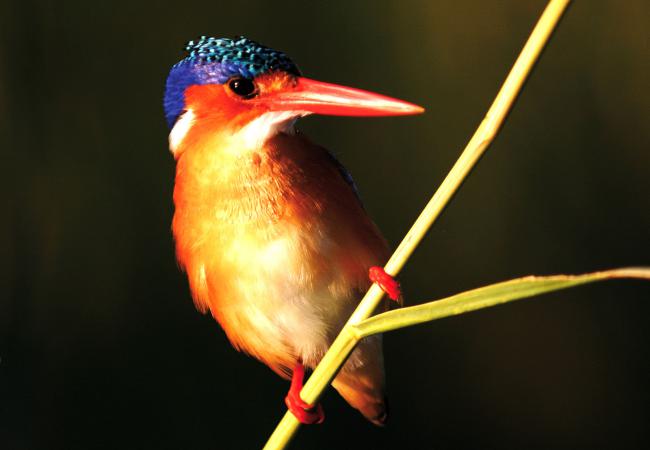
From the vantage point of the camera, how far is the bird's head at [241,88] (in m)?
0.71

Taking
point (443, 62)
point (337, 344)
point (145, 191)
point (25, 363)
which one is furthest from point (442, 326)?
point (337, 344)

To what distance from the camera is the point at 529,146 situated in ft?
6.29

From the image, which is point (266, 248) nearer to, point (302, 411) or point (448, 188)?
point (302, 411)

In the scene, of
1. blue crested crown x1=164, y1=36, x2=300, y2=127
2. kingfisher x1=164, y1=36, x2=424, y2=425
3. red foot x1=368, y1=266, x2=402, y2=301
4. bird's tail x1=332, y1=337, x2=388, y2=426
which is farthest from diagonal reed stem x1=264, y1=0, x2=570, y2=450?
bird's tail x1=332, y1=337, x2=388, y2=426

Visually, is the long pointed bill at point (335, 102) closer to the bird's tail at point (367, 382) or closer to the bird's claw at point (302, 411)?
the bird's claw at point (302, 411)

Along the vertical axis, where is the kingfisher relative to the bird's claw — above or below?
above

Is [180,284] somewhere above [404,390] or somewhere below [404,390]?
above

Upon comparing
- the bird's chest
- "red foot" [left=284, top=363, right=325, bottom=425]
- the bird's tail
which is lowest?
the bird's tail

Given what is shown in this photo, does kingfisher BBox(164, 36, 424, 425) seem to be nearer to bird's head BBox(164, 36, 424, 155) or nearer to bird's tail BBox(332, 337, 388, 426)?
bird's head BBox(164, 36, 424, 155)

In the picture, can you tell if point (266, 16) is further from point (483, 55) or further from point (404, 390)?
point (404, 390)

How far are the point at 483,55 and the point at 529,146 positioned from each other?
240mm

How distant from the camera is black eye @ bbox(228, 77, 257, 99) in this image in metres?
0.75

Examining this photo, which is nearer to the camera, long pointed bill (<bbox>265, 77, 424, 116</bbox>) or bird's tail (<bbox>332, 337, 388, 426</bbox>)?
long pointed bill (<bbox>265, 77, 424, 116</bbox>)

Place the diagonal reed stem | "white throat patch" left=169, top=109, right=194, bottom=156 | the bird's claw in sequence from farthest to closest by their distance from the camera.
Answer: "white throat patch" left=169, top=109, right=194, bottom=156
the bird's claw
the diagonal reed stem
